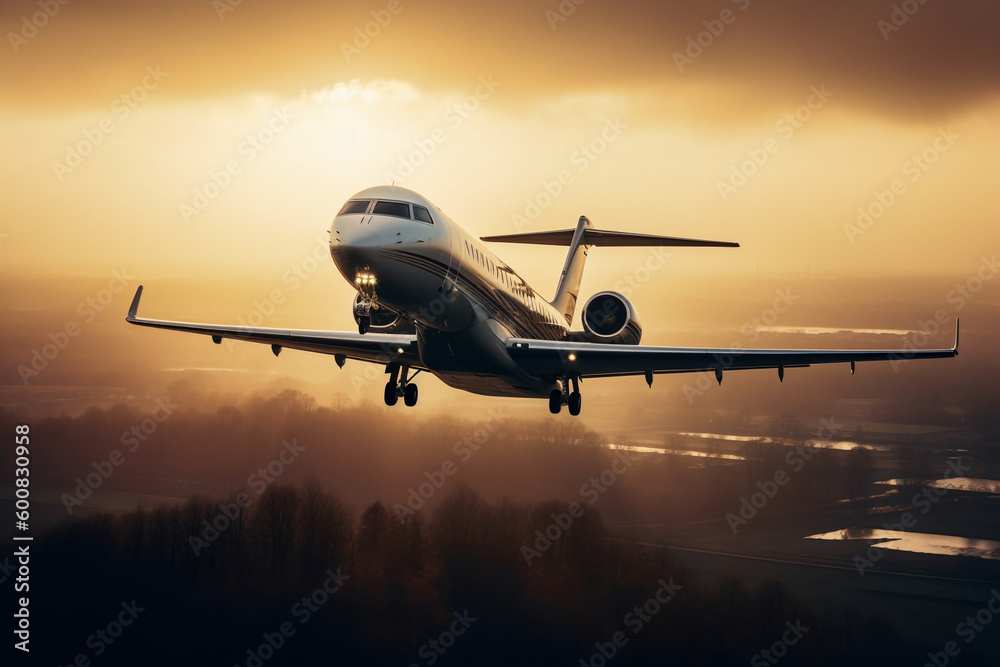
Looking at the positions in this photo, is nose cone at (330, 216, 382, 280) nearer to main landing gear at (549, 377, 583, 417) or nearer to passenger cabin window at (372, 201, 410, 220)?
passenger cabin window at (372, 201, 410, 220)

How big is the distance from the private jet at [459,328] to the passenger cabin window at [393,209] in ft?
0.10

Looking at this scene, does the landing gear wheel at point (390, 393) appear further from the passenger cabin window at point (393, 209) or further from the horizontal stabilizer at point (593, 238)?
the horizontal stabilizer at point (593, 238)

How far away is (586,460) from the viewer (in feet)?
321

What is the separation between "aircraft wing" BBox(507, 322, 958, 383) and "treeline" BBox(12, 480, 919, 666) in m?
58.1

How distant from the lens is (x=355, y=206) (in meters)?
22.2

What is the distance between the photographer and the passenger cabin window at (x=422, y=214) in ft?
75.4

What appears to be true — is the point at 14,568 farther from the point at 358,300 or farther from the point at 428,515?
the point at 358,300

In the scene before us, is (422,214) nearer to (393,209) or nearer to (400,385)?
(393,209)

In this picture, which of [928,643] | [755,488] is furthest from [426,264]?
[755,488]

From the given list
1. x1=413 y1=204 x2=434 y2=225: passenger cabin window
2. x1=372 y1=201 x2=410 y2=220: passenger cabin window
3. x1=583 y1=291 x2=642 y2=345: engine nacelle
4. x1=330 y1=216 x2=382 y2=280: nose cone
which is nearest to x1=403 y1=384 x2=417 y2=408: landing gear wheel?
x1=583 y1=291 x2=642 y2=345: engine nacelle

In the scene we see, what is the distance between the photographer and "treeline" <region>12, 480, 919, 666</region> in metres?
80.7

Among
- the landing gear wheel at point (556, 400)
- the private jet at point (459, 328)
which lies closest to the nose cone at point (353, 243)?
the private jet at point (459, 328)

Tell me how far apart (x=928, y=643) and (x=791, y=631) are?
49.8 ft

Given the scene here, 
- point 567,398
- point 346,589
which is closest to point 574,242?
point 567,398
